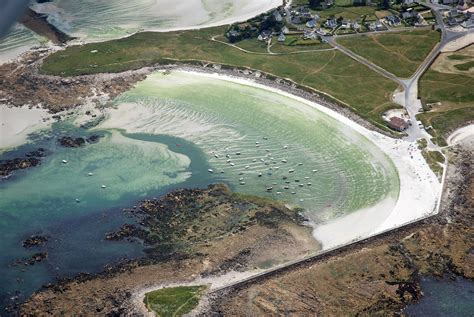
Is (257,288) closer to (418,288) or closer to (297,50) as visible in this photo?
(418,288)

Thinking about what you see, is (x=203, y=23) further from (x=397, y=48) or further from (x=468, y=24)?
(x=468, y=24)

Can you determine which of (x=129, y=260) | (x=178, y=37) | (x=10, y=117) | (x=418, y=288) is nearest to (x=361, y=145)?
(x=418, y=288)

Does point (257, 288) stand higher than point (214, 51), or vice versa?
point (214, 51)

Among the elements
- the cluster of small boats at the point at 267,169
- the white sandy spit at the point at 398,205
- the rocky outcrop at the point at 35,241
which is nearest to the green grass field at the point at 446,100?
the white sandy spit at the point at 398,205

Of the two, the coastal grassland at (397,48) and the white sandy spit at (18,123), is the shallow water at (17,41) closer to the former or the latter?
the white sandy spit at (18,123)

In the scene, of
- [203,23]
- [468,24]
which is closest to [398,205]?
[468,24]

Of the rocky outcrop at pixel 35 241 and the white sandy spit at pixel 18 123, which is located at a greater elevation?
Answer: the white sandy spit at pixel 18 123
